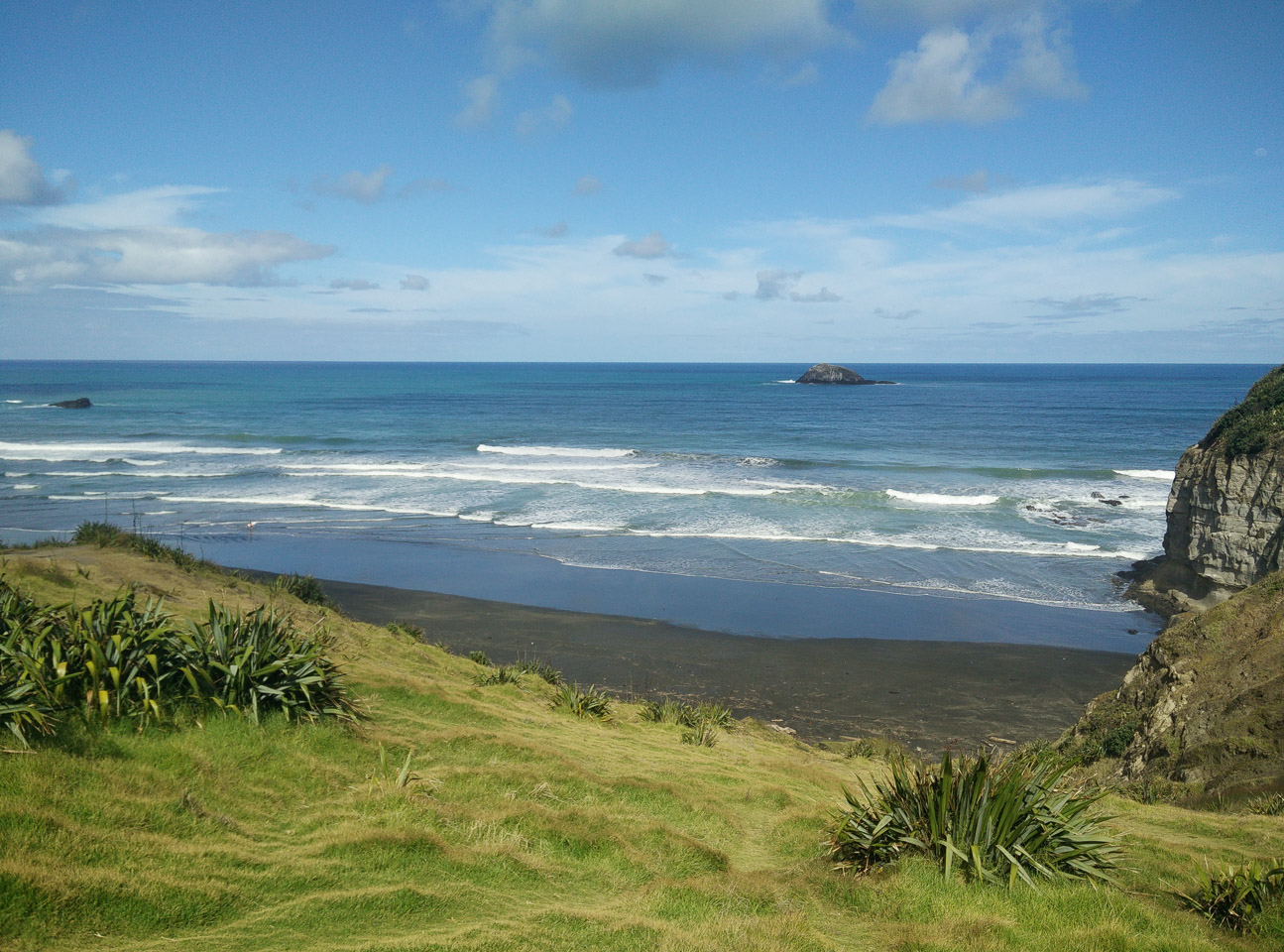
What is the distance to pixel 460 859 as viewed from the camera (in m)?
5.91

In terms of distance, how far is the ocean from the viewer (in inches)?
898

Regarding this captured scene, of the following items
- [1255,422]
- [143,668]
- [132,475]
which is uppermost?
[1255,422]

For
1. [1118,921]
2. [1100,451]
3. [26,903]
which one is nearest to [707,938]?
[1118,921]

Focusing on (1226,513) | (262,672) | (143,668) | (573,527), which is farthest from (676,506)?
(143,668)

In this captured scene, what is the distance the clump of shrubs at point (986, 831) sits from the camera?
630 cm

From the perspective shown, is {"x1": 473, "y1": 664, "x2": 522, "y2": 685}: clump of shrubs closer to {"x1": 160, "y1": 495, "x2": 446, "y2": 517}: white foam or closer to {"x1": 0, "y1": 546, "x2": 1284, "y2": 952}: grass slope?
{"x1": 0, "y1": 546, "x2": 1284, "y2": 952}: grass slope

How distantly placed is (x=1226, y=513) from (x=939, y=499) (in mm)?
15723

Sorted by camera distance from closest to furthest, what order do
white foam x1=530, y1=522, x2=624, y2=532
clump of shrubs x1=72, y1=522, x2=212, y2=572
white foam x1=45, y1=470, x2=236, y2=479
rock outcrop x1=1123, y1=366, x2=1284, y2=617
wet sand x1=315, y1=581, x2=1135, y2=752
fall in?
wet sand x1=315, y1=581, x2=1135, y2=752 → clump of shrubs x1=72, y1=522, x2=212, y2=572 → rock outcrop x1=1123, y1=366, x2=1284, y2=617 → white foam x1=530, y1=522, x2=624, y2=532 → white foam x1=45, y1=470, x2=236, y2=479

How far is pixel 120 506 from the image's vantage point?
3272cm

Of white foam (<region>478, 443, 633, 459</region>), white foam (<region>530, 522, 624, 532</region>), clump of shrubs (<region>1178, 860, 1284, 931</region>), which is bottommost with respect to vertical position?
white foam (<region>530, 522, 624, 532</region>)

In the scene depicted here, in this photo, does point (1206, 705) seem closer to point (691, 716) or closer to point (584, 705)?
point (691, 716)

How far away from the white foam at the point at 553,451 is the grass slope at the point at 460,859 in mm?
43990

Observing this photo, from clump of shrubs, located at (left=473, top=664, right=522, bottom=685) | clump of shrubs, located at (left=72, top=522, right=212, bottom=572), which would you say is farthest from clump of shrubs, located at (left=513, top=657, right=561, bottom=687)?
clump of shrubs, located at (left=72, top=522, right=212, bottom=572)

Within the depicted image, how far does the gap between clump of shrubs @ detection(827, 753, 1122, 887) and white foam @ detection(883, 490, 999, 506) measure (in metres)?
30.3
